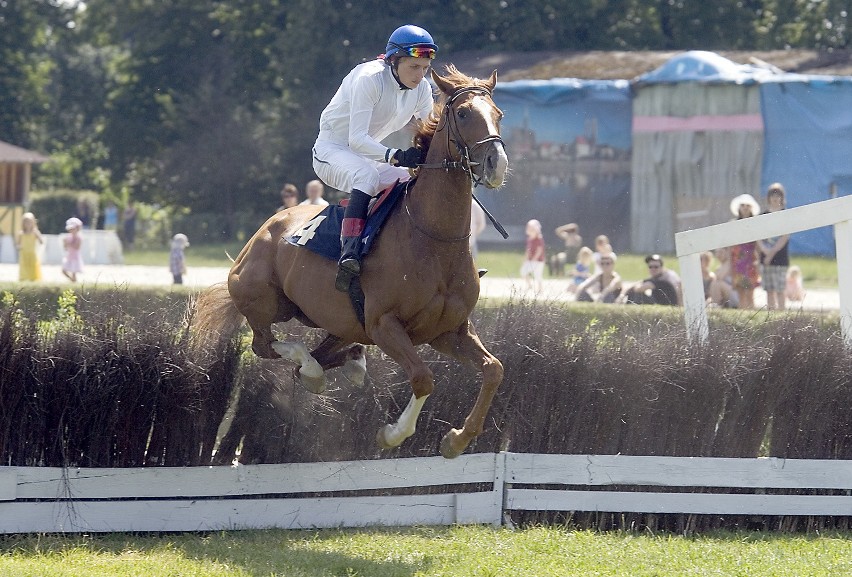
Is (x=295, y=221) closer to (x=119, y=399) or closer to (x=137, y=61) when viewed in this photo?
(x=119, y=399)

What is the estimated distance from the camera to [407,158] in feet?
22.5

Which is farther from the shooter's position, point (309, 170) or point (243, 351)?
point (309, 170)

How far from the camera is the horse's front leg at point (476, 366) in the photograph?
22.0ft

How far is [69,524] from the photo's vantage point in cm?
689

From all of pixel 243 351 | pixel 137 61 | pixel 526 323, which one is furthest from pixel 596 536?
pixel 137 61

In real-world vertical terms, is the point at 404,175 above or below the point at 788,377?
above

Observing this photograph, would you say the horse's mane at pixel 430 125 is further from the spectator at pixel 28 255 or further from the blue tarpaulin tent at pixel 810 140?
the blue tarpaulin tent at pixel 810 140

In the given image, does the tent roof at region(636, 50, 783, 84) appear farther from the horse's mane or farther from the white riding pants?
the horse's mane

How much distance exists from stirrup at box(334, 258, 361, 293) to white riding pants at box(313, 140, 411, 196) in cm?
47

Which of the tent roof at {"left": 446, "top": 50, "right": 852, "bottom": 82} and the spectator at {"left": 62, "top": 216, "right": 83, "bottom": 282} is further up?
the tent roof at {"left": 446, "top": 50, "right": 852, "bottom": 82}

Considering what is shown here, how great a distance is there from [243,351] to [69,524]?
1.49 metres

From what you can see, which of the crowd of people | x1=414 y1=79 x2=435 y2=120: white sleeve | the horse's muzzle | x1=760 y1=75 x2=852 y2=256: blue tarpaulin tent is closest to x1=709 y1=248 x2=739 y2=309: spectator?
the crowd of people

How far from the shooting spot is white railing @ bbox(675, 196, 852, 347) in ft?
27.2

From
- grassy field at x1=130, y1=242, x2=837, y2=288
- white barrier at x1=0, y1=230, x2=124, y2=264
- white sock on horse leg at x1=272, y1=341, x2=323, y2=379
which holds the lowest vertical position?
grassy field at x1=130, y1=242, x2=837, y2=288
